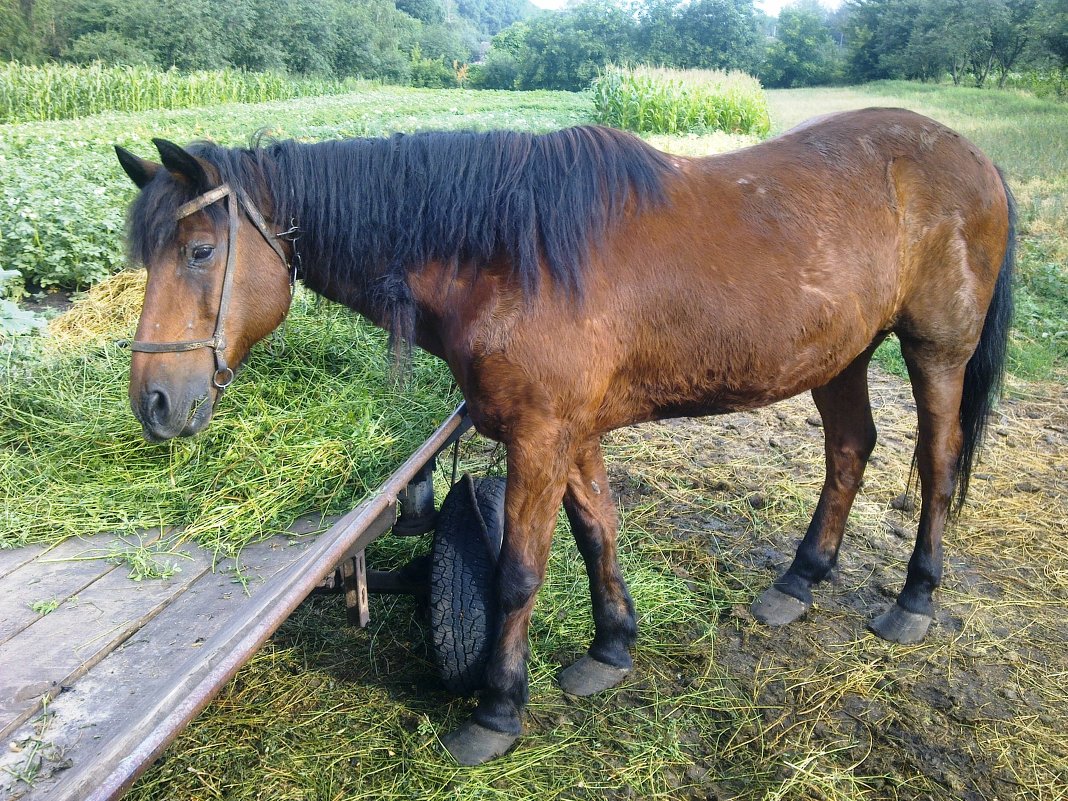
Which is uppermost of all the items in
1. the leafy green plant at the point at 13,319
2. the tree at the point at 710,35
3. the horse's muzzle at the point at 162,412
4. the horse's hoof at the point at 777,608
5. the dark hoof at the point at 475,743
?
the tree at the point at 710,35

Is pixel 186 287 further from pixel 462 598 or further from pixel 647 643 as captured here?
pixel 647 643

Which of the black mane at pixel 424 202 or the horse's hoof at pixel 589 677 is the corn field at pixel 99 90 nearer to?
the black mane at pixel 424 202

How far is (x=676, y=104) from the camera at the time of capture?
19.0 meters

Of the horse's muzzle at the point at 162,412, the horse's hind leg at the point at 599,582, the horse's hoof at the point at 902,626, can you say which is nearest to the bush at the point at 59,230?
the horse's muzzle at the point at 162,412

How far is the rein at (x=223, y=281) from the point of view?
2166 millimetres

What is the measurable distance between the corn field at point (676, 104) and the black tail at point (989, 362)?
16991mm

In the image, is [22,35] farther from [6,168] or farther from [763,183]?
[763,183]

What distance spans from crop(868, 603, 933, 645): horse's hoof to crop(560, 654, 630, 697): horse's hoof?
4.11 feet

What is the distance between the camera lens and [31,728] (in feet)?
5.31

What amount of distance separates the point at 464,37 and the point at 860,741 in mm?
99754

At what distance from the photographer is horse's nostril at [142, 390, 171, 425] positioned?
2178mm

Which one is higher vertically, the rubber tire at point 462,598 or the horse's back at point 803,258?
the horse's back at point 803,258

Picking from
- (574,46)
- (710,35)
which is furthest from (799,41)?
(574,46)

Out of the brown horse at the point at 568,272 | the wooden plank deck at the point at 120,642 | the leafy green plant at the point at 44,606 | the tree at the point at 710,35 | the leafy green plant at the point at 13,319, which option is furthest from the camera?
the tree at the point at 710,35
